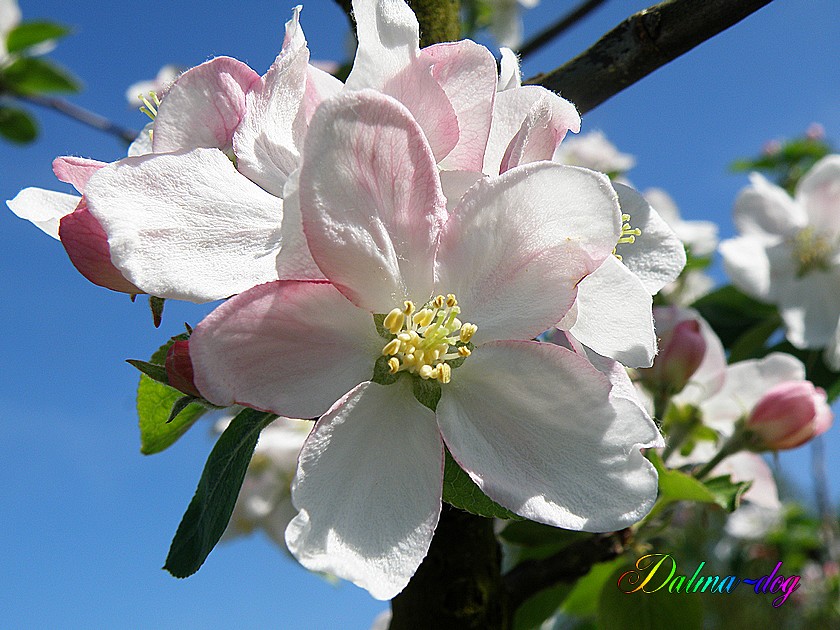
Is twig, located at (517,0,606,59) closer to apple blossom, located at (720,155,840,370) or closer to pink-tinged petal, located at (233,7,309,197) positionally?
apple blossom, located at (720,155,840,370)

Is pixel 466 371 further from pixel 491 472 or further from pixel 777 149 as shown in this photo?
pixel 777 149

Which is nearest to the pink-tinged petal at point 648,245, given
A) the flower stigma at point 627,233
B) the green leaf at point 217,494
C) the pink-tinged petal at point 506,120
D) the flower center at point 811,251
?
the flower stigma at point 627,233

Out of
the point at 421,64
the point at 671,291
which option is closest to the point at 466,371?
the point at 421,64

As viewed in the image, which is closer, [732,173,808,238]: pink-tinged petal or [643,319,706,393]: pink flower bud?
[643,319,706,393]: pink flower bud

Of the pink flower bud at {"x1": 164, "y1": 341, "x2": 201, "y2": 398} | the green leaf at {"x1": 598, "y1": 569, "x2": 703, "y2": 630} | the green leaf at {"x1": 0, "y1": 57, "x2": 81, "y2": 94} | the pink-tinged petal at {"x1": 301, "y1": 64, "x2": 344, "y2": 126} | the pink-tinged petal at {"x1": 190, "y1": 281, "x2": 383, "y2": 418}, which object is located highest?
the pink-tinged petal at {"x1": 301, "y1": 64, "x2": 344, "y2": 126}

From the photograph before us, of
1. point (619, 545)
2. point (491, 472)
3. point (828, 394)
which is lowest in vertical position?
point (828, 394)

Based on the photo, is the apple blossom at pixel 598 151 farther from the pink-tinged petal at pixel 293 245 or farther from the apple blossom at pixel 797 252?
the pink-tinged petal at pixel 293 245

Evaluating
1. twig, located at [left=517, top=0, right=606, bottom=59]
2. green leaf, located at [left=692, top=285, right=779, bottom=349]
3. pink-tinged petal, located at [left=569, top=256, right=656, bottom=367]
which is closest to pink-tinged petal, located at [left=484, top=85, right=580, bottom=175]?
pink-tinged petal, located at [left=569, top=256, right=656, bottom=367]
